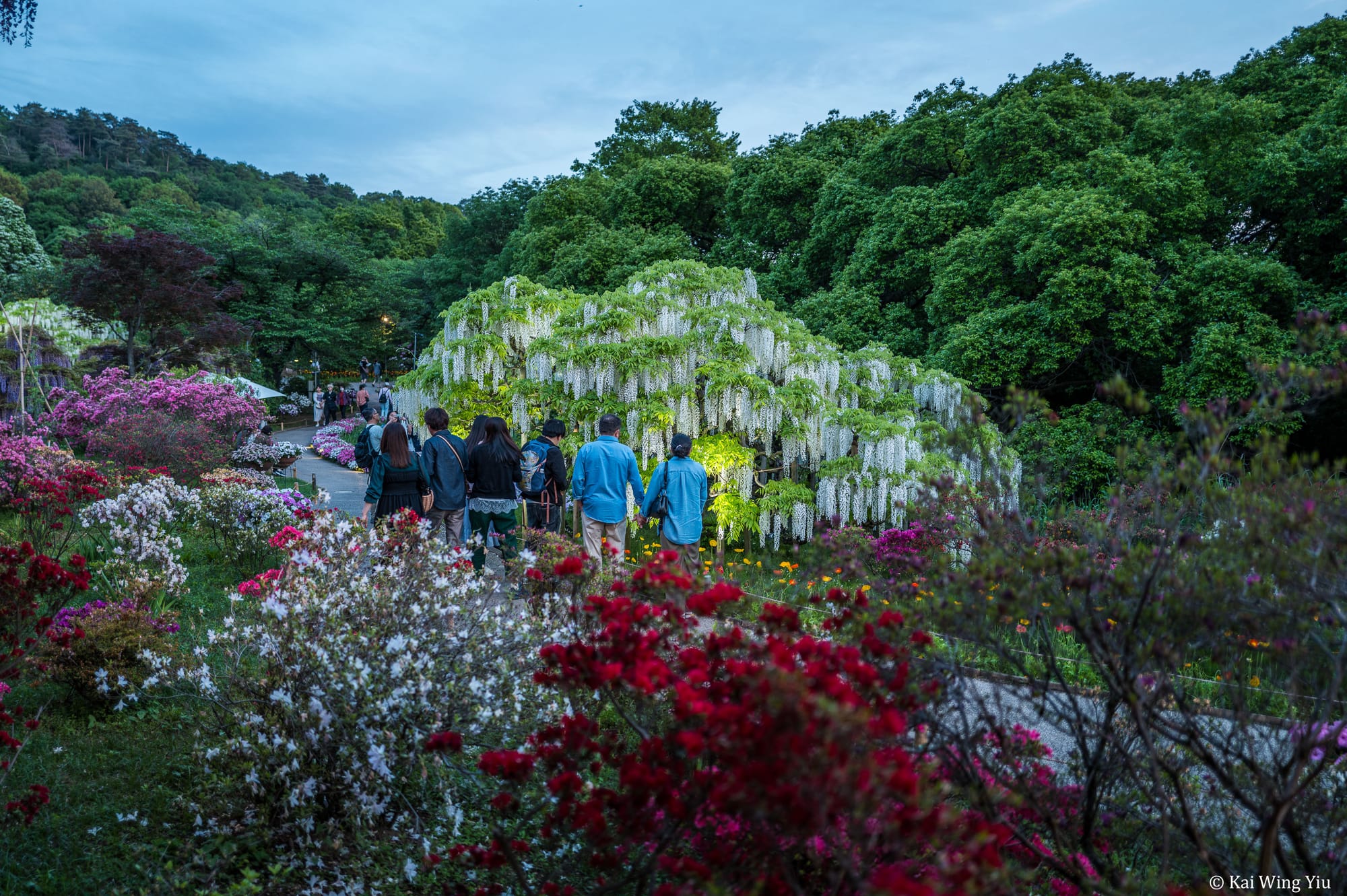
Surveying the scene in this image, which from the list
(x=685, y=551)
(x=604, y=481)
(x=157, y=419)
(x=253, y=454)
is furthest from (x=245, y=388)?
(x=685, y=551)

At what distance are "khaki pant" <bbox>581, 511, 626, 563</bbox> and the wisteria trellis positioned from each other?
5.93 feet

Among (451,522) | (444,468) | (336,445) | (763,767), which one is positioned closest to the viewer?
(763,767)

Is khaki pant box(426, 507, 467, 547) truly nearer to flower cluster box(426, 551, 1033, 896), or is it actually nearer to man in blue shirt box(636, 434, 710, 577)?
man in blue shirt box(636, 434, 710, 577)

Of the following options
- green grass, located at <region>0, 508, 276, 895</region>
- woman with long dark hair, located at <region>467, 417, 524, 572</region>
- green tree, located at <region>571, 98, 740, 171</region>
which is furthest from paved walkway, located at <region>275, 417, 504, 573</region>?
green tree, located at <region>571, 98, 740, 171</region>

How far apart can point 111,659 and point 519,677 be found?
264 cm

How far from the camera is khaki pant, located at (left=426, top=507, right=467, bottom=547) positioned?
22.4 feet

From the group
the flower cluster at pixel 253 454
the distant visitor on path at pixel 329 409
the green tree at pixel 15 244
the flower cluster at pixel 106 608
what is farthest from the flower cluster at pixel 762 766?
the green tree at pixel 15 244

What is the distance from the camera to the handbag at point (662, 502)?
6.10 meters

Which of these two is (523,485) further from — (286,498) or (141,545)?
(286,498)

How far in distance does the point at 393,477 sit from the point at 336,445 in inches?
568

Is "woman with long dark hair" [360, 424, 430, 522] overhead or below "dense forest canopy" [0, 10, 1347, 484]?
below

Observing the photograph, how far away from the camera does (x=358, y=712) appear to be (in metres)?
2.93

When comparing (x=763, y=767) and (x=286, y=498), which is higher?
(x=763, y=767)

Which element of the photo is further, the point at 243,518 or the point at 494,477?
the point at 243,518
